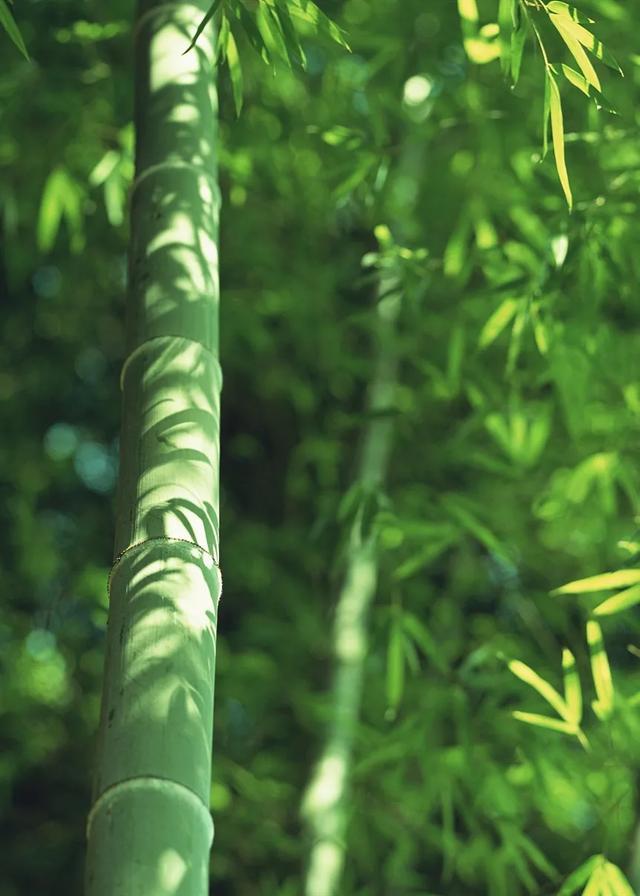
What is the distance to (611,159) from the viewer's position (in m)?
2.41

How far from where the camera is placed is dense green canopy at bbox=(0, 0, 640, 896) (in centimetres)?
214

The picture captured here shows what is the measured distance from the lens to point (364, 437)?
2.62 metres

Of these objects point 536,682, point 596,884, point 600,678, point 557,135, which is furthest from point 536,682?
point 557,135

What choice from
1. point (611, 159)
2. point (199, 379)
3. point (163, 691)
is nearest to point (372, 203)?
point (611, 159)

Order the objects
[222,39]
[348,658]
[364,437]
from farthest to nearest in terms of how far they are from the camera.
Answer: [364,437]
[348,658]
[222,39]

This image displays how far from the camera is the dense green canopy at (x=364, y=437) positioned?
2.14 meters

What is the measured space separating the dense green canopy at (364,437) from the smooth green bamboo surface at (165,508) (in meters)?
0.22

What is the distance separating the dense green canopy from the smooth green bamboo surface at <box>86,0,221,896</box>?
0.22 metres

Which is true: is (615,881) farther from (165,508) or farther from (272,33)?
(272,33)

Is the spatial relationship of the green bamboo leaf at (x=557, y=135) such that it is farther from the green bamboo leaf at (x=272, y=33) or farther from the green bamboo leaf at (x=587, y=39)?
the green bamboo leaf at (x=272, y=33)

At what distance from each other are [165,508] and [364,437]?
4.59ft

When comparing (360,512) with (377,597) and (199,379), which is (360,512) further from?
(199,379)

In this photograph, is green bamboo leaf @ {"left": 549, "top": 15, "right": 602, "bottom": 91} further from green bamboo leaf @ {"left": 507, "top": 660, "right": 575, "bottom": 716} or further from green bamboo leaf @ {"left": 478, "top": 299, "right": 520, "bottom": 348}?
green bamboo leaf @ {"left": 507, "top": 660, "right": 575, "bottom": 716}

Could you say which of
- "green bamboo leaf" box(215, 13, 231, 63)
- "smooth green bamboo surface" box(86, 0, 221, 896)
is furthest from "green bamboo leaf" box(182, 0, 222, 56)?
"green bamboo leaf" box(215, 13, 231, 63)
